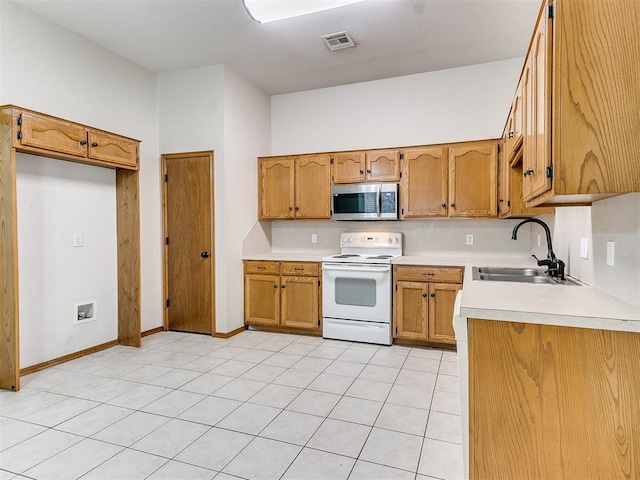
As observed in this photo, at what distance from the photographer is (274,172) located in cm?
471

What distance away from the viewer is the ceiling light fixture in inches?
113

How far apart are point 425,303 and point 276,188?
88.0 inches

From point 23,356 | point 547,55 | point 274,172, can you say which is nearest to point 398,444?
point 547,55

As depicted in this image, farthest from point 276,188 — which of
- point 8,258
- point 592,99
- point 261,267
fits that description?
point 592,99

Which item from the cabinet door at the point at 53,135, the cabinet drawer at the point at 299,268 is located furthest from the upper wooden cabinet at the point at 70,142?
the cabinet drawer at the point at 299,268

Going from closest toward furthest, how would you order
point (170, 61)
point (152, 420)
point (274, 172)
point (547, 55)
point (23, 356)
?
point (547, 55)
point (152, 420)
point (23, 356)
point (170, 61)
point (274, 172)

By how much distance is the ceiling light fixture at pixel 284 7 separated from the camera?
2.88 meters

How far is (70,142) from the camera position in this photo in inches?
122

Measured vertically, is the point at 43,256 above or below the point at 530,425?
above

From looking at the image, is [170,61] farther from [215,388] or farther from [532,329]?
[532,329]

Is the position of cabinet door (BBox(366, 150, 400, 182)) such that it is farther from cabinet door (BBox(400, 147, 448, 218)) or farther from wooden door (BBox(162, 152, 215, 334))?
wooden door (BBox(162, 152, 215, 334))

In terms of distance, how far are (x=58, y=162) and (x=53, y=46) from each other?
0.98m

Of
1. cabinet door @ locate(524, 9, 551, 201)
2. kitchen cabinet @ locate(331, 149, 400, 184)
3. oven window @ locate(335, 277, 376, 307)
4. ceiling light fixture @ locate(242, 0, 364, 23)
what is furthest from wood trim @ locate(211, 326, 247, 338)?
cabinet door @ locate(524, 9, 551, 201)

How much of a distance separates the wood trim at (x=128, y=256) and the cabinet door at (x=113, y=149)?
172 millimetres
